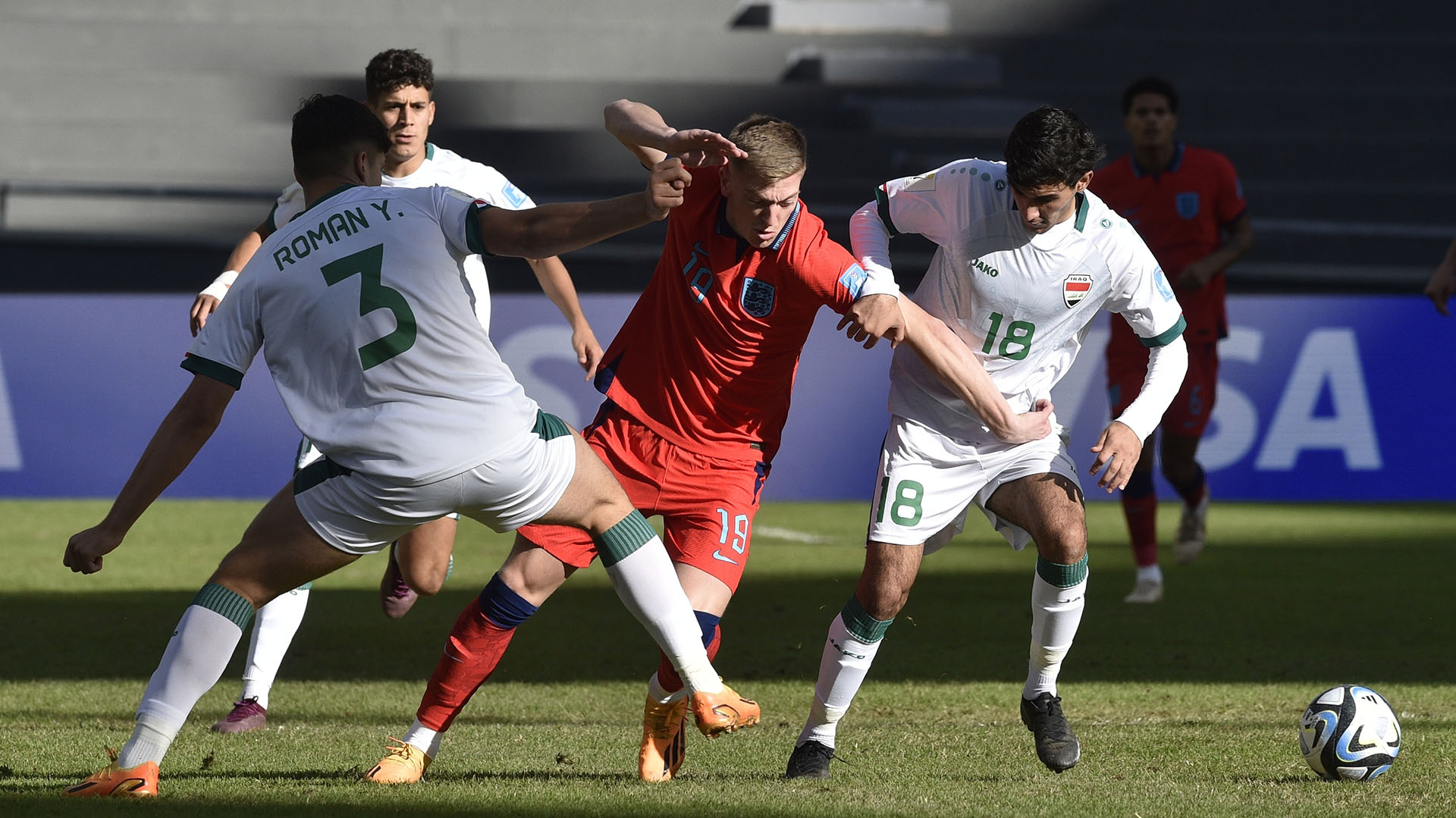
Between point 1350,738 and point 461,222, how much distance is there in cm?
258

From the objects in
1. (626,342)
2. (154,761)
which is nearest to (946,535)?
(626,342)

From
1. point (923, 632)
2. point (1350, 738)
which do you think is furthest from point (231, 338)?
point (923, 632)

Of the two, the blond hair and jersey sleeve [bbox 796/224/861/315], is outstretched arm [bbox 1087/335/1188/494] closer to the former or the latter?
jersey sleeve [bbox 796/224/861/315]

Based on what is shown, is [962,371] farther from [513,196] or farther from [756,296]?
[513,196]

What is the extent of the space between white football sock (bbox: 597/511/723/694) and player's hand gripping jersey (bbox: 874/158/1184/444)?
107 centimetres

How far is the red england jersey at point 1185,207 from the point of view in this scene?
8062 millimetres

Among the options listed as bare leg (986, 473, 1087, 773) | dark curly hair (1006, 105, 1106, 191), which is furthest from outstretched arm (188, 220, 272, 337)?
bare leg (986, 473, 1087, 773)

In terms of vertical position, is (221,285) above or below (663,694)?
above

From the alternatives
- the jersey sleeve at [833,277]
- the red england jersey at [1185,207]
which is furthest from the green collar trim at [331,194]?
the red england jersey at [1185,207]

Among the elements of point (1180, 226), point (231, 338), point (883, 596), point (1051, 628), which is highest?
point (231, 338)

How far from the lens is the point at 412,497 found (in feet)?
11.9

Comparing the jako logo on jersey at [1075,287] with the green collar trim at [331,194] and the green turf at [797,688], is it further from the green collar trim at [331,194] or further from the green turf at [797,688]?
the green collar trim at [331,194]

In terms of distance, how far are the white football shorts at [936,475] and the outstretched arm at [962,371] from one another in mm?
79

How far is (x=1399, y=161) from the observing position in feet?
58.3
